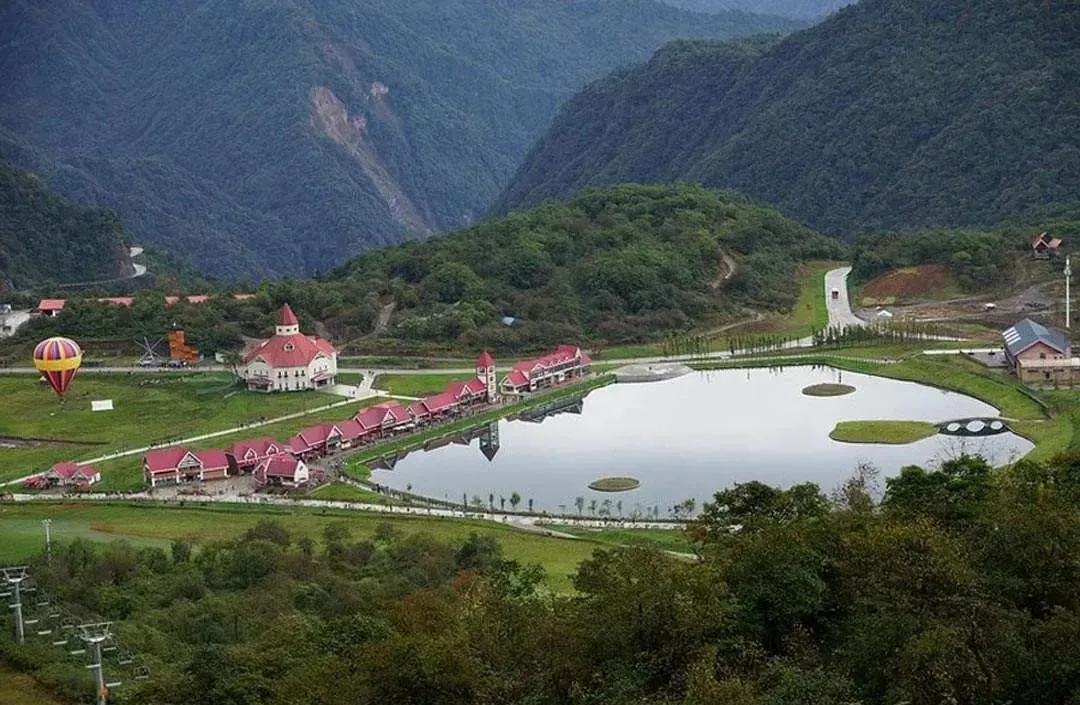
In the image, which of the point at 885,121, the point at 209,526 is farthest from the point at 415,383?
the point at 885,121

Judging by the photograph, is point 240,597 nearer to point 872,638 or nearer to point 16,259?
point 872,638

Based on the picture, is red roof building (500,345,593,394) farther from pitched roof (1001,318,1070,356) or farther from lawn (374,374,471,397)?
pitched roof (1001,318,1070,356)

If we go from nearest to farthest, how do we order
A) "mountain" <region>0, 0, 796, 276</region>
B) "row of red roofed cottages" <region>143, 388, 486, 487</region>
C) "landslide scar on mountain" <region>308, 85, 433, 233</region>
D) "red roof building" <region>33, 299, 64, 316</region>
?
1. "row of red roofed cottages" <region>143, 388, 486, 487</region>
2. "red roof building" <region>33, 299, 64, 316</region>
3. "mountain" <region>0, 0, 796, 276</region>
4. "landslide scar on mountain" <region>308, 85, 433, 233</region>

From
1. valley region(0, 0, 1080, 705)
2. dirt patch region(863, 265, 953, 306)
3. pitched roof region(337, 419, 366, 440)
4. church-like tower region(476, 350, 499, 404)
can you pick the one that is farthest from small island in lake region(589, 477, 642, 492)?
dirt patch region(863, 265, 953, 306)

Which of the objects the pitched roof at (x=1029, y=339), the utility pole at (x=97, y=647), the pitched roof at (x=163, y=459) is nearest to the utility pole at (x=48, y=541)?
the pitched roof at (x=163, y=459)

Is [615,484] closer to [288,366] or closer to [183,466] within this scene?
[183,466]

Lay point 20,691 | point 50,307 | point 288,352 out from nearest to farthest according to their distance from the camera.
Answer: point 20,691 < point 288,352 < point 50,307
